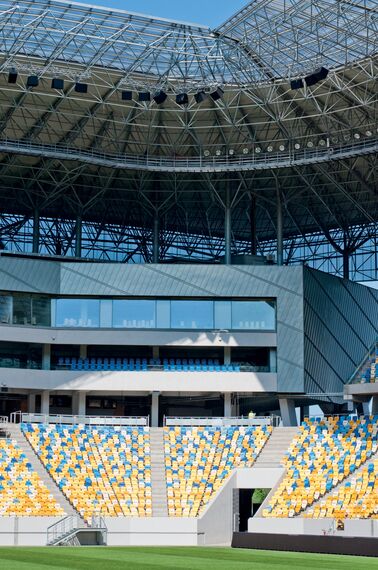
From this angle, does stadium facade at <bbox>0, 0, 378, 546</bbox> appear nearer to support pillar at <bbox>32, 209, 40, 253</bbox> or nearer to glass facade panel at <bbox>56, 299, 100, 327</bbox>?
glass facade panel at <bbox>56, 299, 100, 327</bbox>

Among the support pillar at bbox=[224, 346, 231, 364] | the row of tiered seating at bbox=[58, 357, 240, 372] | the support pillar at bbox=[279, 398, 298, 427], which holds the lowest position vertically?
the support pillar at bbox=[279, 398, 298, 427]

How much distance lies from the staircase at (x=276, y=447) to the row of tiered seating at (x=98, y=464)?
682 centimetres

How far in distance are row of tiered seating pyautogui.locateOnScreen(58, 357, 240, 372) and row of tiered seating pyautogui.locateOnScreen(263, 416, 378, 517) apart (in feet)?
26.6

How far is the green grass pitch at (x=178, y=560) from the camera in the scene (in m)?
34.1

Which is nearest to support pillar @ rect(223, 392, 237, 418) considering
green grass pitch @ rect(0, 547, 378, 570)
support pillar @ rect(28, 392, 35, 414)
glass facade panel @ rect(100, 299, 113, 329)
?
glass facade panel @ rect(100, 299, 113, 329)

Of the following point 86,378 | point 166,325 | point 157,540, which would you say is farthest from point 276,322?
point 157,540

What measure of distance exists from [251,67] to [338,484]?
25.6 metres

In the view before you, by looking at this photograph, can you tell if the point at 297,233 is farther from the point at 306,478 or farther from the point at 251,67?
the point at 306,478

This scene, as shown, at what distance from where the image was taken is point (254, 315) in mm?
73500

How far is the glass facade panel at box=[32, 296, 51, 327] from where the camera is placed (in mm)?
73375

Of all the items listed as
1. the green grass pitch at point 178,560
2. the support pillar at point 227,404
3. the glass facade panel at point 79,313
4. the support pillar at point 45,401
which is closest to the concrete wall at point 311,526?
the green grass pitch at point 178,560

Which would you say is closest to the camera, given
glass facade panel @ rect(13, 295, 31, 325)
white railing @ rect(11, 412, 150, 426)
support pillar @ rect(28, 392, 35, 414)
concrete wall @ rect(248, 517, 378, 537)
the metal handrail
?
concrete wall @ rect(248, 517, 378, 537)

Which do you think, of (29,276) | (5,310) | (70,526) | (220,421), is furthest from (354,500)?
(5,310)

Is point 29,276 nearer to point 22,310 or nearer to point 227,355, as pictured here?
point 22,310
